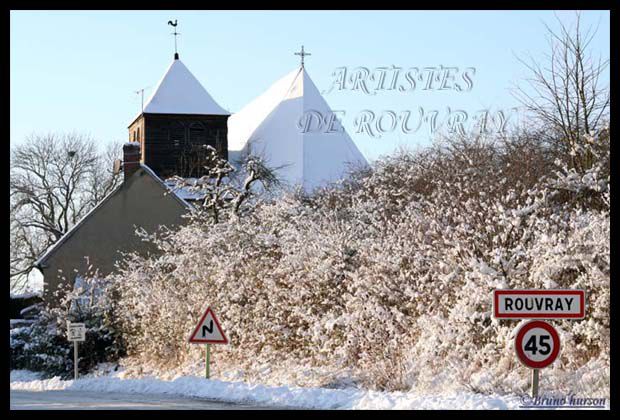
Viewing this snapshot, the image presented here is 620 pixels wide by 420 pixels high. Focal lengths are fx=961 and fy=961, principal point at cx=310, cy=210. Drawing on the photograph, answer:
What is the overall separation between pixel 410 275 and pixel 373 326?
1.27 metres

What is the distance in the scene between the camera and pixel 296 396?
16453 mm

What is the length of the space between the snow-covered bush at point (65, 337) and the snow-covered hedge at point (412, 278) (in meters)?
3.79

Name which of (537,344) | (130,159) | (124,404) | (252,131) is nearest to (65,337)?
(130,159)

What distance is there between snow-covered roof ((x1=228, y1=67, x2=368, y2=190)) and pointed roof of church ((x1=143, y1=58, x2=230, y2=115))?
298 centimetres

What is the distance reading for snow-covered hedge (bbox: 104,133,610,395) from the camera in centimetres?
1546

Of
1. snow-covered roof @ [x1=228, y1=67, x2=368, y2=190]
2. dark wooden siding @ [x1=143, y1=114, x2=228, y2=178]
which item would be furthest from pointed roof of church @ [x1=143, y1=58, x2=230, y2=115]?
snow-covered roof @ [x1=228, y1=67, x2=368, y2=190]

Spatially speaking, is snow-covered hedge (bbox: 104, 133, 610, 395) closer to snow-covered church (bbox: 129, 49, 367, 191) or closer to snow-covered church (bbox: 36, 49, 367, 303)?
snow-covered church (bbox: 36, 49, 367, 303)

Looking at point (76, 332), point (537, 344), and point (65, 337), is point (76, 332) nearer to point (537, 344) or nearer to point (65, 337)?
point (65, 337)

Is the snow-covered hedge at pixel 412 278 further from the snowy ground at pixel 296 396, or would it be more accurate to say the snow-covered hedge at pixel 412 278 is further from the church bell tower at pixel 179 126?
the church bell tower at pixel 179 126

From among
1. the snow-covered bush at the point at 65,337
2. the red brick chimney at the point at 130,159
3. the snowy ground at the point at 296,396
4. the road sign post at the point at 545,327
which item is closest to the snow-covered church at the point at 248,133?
the red brick chimney at the point at 130,159

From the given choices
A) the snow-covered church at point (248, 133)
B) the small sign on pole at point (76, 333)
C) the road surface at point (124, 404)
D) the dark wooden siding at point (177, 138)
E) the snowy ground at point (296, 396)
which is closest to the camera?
the snowy ground at point (296, 396)

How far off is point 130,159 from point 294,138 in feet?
47.9

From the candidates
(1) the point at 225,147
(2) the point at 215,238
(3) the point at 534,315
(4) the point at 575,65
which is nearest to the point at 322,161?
(1) the point at 225,147

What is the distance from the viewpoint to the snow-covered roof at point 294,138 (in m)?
53.2
